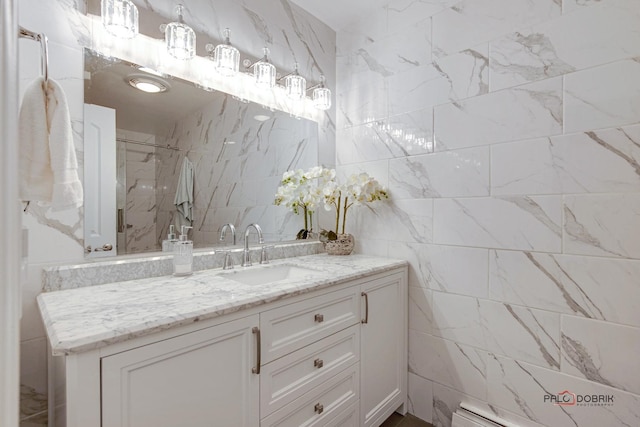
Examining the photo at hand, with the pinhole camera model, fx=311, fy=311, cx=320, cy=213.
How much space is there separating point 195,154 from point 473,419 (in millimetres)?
1890

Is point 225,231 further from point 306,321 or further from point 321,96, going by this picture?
point 321,96

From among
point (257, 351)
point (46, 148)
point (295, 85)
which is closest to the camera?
point (46, 148)

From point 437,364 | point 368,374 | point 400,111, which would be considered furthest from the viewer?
point 400,111

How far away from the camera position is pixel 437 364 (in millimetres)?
1708

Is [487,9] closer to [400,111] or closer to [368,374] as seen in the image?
[400,111]

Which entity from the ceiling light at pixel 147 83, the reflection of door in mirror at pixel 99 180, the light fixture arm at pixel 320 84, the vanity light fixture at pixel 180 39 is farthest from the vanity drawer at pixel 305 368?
the light fixture arm at pixel 320 84

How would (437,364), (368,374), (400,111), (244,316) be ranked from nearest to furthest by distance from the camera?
(244,316) → (368,374) → (437,364) → (400,111)

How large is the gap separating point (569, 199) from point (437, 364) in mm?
1055

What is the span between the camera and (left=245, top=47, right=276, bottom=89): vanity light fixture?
1.73m

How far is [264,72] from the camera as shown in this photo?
5.70 ft

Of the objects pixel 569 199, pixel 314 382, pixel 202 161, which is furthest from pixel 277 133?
pixel 569 199

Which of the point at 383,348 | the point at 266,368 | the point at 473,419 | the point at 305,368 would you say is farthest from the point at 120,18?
the point at 473,419

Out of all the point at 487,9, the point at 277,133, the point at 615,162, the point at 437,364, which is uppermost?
the point at 487,9

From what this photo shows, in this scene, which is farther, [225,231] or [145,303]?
[225,231]
